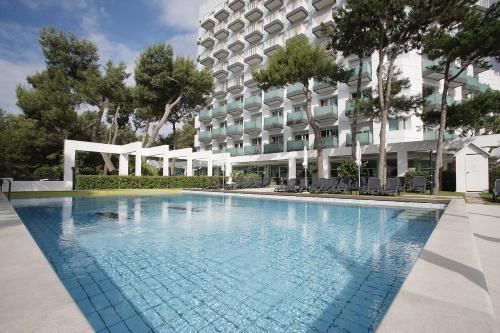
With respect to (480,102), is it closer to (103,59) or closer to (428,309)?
(428,309)

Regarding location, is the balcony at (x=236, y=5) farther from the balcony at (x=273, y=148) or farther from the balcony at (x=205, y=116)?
the balcony at (x=273, y=148)

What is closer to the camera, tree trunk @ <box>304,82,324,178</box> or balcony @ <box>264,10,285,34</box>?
tree trunk @ <box>304,82,324,178</box>

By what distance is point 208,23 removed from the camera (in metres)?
43.2

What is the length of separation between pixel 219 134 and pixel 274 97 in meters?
10.4

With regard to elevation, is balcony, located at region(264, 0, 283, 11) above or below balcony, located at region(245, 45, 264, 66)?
above

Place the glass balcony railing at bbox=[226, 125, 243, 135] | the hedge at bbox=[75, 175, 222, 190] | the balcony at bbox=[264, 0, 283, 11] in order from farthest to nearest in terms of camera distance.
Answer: the glass balcony railing at bbox=[226, 125, 243, 135]
the balcony at bbox=[264, 0, 283, 11]
the hedge at bbox=[75, 175, 222, 190]

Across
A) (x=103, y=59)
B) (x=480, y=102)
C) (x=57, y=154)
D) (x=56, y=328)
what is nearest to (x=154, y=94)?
(x=103, y=59)

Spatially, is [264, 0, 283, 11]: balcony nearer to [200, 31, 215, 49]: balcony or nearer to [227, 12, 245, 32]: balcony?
[227, 12, 245, 32]: balcony

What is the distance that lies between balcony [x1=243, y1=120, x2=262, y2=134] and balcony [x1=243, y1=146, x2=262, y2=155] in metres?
2.44

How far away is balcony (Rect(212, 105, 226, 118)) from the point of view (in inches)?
1515

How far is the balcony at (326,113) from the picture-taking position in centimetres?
2573

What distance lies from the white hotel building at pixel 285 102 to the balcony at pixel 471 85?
9 centimetres

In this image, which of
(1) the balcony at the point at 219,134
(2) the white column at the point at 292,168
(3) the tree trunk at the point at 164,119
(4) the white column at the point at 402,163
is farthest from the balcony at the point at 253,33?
(4) the white column at the point at 402,163

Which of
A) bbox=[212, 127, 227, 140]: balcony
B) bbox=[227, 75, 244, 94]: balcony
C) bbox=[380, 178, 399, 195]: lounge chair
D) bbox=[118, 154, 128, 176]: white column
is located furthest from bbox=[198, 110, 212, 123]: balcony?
bbox=[380, 178, 399, 195]: lounge chair
